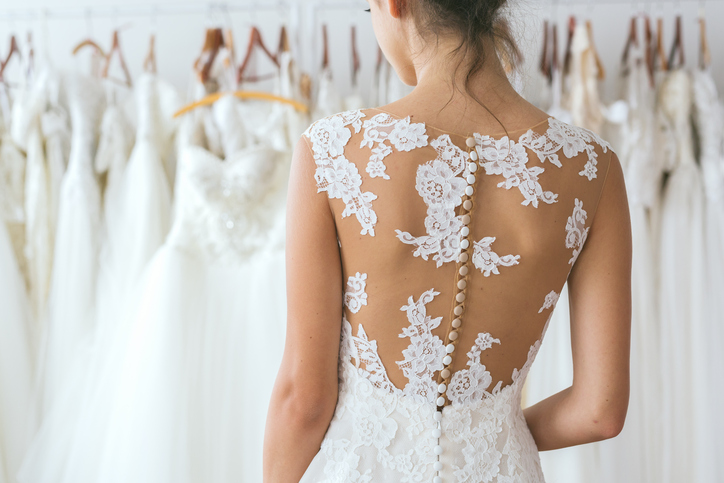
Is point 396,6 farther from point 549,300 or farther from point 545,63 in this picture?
point 545,63

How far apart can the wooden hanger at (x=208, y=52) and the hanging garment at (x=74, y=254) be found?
1.15ft

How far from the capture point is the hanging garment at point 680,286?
1611mm

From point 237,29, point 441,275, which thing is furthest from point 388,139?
point 237,29

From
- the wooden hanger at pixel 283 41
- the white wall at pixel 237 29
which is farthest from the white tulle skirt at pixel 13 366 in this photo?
the wooden hanger at pixel 283 41

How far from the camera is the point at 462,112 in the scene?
67cm

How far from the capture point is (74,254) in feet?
5.86

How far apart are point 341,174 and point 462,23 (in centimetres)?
22

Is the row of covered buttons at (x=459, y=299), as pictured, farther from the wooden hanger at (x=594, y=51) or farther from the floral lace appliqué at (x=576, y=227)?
the wooden hanger at (x=594, y=51)

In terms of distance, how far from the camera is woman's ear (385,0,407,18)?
0.67m

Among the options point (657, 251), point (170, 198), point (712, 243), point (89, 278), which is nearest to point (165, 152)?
point (170, 198)

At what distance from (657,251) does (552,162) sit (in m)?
1.22

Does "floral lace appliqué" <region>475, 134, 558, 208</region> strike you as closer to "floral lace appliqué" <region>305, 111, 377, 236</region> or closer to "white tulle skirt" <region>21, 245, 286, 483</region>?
"floral lace appliqué" <region>305, 111, 377, 236</region>

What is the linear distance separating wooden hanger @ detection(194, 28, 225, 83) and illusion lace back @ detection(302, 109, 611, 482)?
1.29 m

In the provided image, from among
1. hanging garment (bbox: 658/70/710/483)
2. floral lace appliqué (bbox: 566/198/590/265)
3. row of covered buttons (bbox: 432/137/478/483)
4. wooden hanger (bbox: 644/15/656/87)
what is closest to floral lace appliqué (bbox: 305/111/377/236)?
row of covered buttons (bbox: 432/137/478/483)
